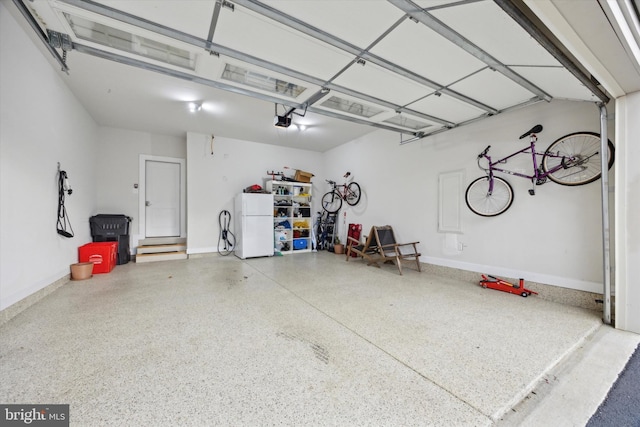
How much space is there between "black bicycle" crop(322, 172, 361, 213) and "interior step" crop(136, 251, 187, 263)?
4037 millimetres

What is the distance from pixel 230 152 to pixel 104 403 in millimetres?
5943

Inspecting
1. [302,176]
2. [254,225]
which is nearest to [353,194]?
[302,176]

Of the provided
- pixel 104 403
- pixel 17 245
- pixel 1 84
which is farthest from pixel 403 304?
pixel 1 84

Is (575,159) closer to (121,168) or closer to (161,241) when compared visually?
(161,241)

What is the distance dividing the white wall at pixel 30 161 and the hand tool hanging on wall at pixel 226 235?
279 centimetres

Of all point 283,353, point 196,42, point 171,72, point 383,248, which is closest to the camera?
point 283,353

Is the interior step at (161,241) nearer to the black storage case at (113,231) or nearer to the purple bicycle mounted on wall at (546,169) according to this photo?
the black storage case at (113,231)

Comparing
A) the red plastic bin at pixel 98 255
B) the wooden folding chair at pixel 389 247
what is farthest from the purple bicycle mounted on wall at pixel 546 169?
the red plastic bin at pixel 98 255

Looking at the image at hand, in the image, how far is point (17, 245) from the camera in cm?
252

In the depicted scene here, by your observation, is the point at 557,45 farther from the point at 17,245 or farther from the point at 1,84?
the point at 17,245

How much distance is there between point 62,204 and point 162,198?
8.71ft

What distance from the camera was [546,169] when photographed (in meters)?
3.20

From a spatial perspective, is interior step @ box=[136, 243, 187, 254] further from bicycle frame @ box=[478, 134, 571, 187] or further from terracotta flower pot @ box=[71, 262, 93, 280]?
bicycle frame @ box=[478, 134, 571, 187]

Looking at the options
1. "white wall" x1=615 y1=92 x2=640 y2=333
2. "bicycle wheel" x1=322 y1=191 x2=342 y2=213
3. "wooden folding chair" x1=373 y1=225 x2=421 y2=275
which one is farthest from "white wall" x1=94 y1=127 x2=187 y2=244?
"white wall" x1=615 y1=92 x2=640 y2=333
